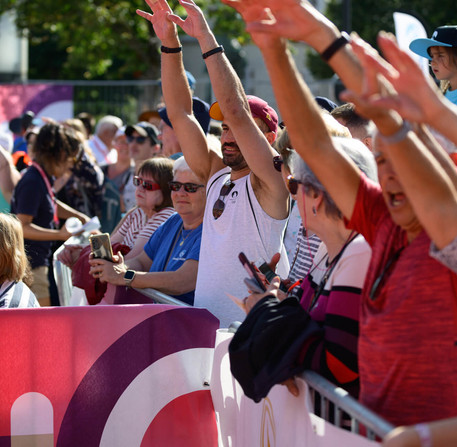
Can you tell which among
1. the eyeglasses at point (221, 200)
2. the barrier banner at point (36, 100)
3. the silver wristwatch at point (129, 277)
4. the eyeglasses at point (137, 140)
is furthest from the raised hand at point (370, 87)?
the barrier banner at point (36, 100)

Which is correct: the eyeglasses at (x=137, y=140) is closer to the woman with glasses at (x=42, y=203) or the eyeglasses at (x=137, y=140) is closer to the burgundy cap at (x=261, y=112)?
the woman with glasses at (x=42, y=203)

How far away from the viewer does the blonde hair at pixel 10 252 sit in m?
4.25

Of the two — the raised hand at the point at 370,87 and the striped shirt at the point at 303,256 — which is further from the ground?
the raised hand at the point at 370,87

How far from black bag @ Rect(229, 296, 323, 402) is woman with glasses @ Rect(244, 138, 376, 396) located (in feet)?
0.15

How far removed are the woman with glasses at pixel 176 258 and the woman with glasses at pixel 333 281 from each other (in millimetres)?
1512

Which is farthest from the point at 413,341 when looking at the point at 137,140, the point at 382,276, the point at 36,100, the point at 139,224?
the point at 36,100

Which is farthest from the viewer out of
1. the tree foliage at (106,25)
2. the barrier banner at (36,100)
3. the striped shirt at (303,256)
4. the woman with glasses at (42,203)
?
the tree foliage at (106,25)

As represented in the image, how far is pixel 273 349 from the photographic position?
8.72 feet

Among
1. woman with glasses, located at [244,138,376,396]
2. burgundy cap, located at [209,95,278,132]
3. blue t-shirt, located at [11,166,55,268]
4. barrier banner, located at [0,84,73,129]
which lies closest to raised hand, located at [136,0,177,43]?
burgundy cap, located at [209,95,278,132]

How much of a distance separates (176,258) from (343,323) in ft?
7.36

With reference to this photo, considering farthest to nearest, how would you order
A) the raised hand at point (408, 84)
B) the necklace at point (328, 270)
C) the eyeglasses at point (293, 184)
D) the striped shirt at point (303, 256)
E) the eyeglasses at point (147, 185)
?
1. the eyeglasses at point (147, 185)
2. the striped shirt at point (303, 256)
3. the eyeglasses at point (293, 184)
4. the necklace at point (328, 270)
5. the raised hand at point (408, 84)

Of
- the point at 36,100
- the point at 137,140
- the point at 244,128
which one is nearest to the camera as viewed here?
the point at 244,128

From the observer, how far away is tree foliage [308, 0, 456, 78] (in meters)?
25.8

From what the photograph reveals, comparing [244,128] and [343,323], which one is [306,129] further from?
[244,128]
